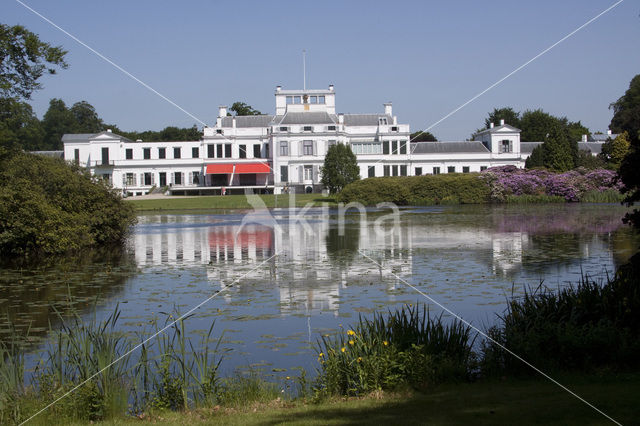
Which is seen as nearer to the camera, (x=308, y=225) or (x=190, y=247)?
(x=190, y=247)

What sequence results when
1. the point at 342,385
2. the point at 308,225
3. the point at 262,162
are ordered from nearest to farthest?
the point at 342,385 < the point at 308,225 < the point at 262,162

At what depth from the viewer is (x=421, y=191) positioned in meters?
51.5

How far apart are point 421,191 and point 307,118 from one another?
27.8 m

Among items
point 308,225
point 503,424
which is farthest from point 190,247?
point 503,424

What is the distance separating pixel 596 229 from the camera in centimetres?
2450

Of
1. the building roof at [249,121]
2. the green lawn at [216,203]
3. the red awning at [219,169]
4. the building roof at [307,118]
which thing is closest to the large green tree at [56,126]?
the building roof at [249,121]

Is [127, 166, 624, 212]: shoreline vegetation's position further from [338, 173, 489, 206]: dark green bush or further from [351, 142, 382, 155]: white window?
[351, 142, 382, 155]: white window

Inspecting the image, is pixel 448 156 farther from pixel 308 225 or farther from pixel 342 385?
pixel 342 385

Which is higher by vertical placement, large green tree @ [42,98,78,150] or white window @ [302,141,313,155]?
large green tree @ [42,98,78,150]

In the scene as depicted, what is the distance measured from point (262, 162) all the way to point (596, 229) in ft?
183

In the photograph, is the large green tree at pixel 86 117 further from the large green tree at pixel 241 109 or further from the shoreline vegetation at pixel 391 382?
the shoreline vegetation at pixel 391 382

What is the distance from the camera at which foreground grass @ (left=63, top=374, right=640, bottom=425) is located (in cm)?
552

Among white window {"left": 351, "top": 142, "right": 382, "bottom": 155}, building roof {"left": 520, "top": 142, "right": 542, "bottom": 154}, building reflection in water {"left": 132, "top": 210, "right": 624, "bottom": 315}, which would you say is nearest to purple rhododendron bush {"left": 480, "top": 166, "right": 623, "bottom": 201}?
building reflection in water {"left": 132, "top": 210, "right": 624, "bottom": 315}

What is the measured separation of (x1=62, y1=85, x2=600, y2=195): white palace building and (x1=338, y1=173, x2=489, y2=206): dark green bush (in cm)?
2376
